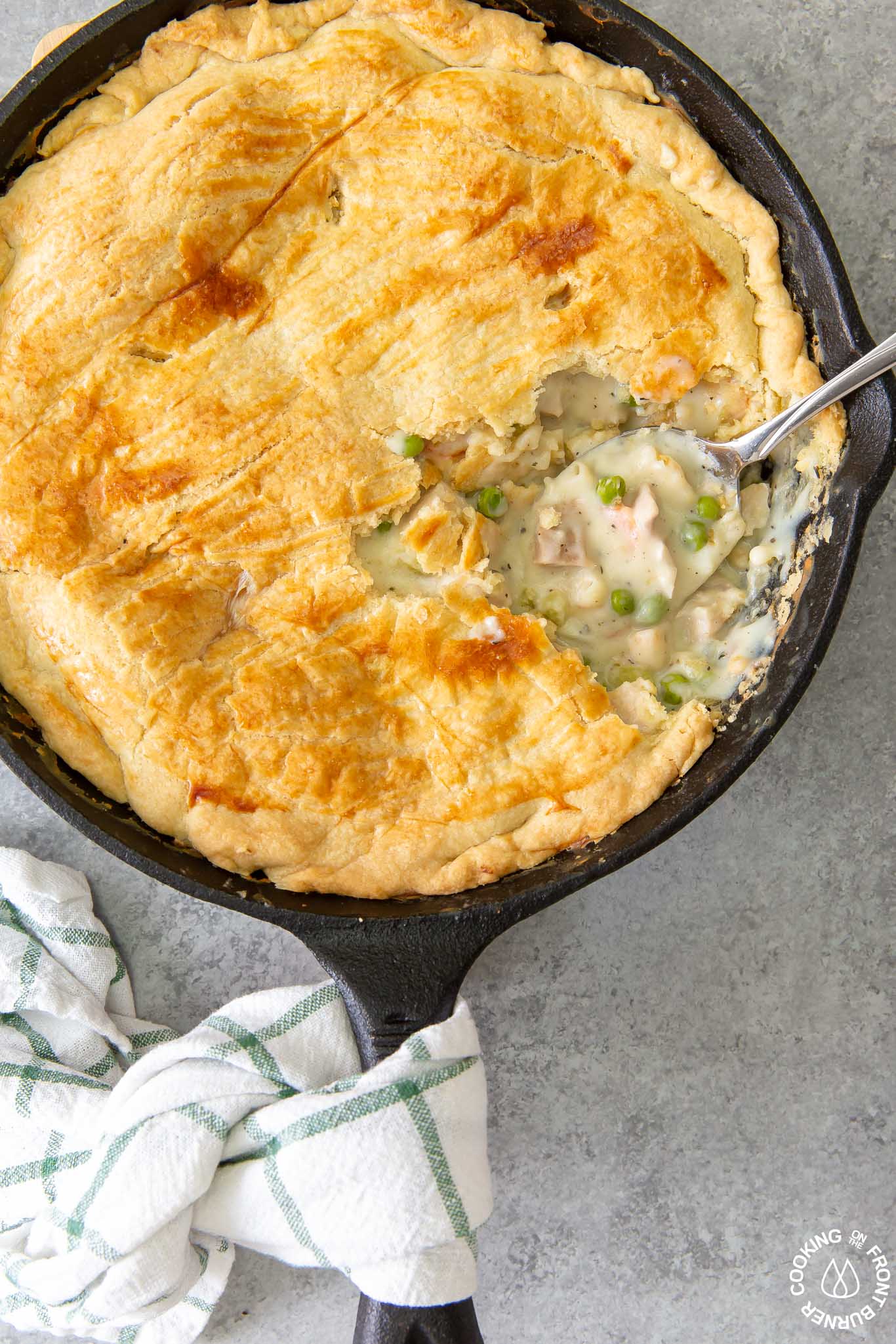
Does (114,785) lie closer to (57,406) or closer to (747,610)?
(57,406)

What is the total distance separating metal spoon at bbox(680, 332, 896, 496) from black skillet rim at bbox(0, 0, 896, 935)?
0.08 metres

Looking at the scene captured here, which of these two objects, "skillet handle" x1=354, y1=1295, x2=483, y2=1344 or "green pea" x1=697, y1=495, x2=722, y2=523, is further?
"green pea" x1=697, y1=495, x2=722, y2=523

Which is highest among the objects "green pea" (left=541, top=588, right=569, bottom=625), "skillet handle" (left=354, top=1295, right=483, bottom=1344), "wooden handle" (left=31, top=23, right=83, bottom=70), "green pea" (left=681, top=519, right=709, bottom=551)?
"wooden handle" (left=31, top=23, right=83, bottom=70)

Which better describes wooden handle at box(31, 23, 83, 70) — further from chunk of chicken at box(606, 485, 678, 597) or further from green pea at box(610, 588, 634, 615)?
green pea at box(610, 588, 634, 615)

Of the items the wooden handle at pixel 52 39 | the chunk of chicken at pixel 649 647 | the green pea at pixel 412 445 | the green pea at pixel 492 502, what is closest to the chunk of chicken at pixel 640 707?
the chunk of chicken at pixel 649 647

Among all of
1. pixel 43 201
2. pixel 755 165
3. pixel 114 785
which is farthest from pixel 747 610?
pixel 43 201

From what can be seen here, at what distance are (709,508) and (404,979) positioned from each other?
1448 mm

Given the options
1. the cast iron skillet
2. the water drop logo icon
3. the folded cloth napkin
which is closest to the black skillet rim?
the cast iron skillet

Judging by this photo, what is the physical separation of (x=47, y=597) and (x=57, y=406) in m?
0.46

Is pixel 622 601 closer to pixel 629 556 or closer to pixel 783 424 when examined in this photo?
pixel 629 556

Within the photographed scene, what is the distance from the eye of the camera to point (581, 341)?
256 centimetres

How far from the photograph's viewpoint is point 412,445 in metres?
2.54

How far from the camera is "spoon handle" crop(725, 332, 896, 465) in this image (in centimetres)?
234

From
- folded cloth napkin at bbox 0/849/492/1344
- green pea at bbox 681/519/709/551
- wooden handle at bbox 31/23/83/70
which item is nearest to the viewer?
folded cloth napkin at bbox 0/849/492/1344
